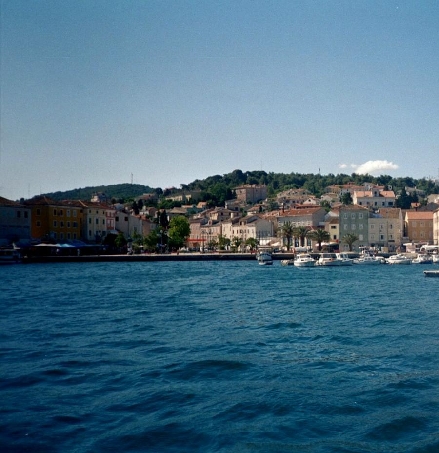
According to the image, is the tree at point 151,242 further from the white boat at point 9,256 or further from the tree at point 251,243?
the white boat at point 9,256

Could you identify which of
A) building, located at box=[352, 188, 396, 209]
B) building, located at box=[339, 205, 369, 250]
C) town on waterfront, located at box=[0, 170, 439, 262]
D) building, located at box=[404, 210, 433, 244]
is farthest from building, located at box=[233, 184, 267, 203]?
building, located at box=[339, 205, 369, 250]

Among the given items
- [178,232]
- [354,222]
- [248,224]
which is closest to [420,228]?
[354,222]

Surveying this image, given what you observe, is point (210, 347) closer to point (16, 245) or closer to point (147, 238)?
point (16, 245)

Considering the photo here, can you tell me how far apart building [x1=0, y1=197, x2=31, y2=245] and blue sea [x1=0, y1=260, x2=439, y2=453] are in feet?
146

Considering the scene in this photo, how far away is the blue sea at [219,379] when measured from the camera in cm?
905

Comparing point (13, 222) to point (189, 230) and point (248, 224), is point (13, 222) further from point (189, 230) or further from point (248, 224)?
point (248, 224)

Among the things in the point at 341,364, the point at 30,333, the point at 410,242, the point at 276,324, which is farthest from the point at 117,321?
the point at 410,242

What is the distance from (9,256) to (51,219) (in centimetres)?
1191

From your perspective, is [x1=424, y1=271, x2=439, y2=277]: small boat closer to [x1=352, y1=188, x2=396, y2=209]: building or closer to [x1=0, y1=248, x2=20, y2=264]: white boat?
[x1=0, y1=248, x2=20, y2=264]: white boat

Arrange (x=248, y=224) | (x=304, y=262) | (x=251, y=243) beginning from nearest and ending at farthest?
(x=304, y=262) < (x=251, y=243) < (x=248, y=224)

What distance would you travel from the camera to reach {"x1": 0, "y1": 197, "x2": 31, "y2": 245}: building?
216 ft

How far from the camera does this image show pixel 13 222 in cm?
6694

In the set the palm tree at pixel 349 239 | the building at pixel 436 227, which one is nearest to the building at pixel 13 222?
the palm tree at pixel 349 239

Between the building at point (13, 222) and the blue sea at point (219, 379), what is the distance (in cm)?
4460
